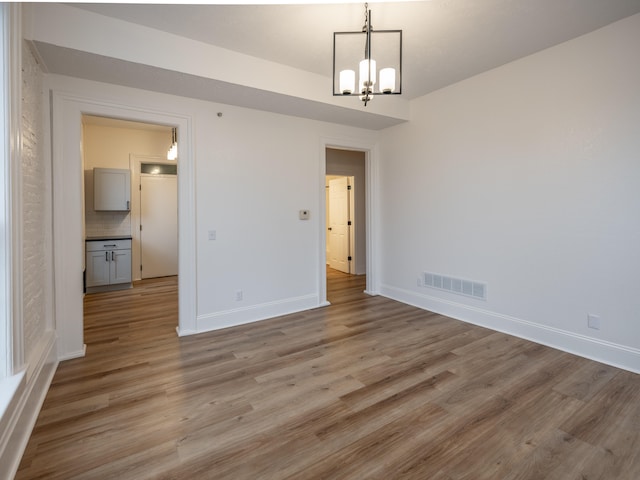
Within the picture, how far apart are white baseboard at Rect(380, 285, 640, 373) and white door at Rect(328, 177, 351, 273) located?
2.80 metres

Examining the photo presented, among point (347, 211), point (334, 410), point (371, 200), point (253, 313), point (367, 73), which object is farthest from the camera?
point (347, 211)

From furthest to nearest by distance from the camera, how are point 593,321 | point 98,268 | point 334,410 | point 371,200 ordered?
point 98,268
point 371,200
point 593,321
point 334,410

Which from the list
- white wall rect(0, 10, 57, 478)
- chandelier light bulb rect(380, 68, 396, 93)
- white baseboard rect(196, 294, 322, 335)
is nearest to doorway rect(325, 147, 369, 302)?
white baseboard rect(196, 294, 322, 335)

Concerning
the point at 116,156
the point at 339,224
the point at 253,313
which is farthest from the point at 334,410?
the point at 116,156

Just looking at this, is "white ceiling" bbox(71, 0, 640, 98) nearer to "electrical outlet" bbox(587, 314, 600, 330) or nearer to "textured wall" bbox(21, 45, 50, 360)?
"textured wall" bbox(21, 45, 50, 360)

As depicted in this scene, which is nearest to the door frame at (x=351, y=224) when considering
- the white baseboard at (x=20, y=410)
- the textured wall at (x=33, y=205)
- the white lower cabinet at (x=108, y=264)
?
the white lower cabinet at (x=108, y=264)

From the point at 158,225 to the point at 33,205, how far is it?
420cm

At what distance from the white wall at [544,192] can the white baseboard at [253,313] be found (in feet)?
5.46

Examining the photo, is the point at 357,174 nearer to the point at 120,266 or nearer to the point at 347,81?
the point at 347,81

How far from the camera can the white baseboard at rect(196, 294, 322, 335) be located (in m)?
3.58

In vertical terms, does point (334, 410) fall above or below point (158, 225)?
below

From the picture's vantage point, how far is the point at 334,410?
2.12m

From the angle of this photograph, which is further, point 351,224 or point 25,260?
point 351,224

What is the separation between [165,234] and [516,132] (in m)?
6.29
